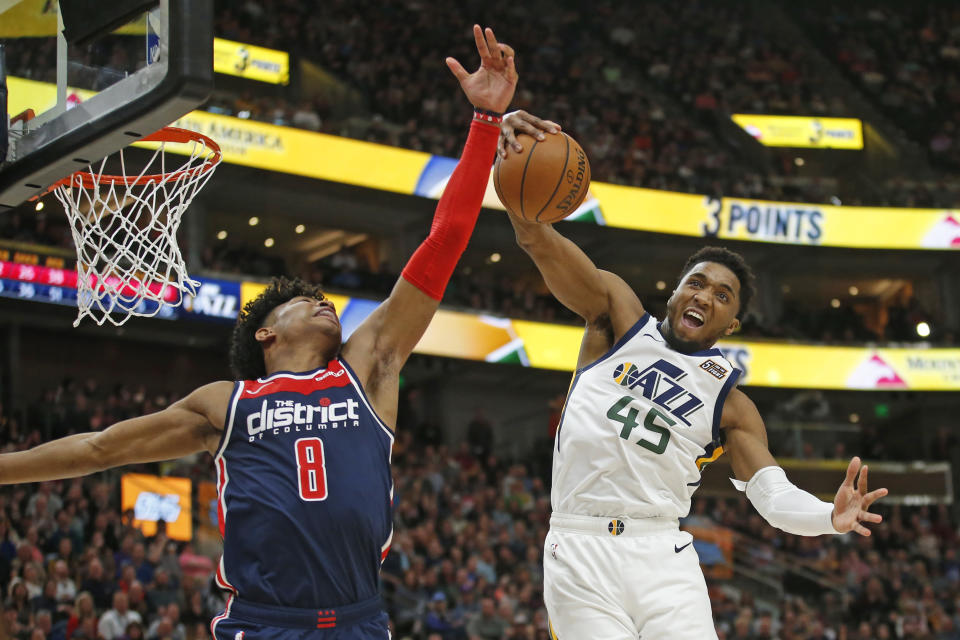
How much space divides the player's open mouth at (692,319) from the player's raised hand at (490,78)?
1.25 metres

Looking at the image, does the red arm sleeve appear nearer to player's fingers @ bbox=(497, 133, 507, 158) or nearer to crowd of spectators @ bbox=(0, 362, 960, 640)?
player's fingers @ bbox=(497, 133, 507, 158)

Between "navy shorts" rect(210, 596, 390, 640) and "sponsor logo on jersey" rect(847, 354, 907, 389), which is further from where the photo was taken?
"sponsor logo on jersey" rect(847, 354, 907, 389)

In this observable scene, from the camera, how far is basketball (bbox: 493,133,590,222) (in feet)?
14.8

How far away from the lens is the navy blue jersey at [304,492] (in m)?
3.45

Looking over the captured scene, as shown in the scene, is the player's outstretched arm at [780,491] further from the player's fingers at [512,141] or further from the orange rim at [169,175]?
the orange rim at [169,175]

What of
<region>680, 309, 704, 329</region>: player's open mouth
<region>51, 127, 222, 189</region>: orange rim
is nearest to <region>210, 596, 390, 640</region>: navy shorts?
<region>680, 309, 704, 329</region>: player's open mouth

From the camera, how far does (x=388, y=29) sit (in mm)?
24812

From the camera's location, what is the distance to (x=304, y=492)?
3520mm

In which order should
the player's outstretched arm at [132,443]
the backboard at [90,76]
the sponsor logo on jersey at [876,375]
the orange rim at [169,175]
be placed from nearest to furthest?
1. the player's outstretched arm at [132,443]
2. the backboard at [90,76]
3. the orange rim at [169,175]
4. the sponsor logo on jersey at [876,375]

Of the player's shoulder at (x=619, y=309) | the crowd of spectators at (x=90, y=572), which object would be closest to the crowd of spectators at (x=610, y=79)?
the crowd of spectators at (x=90, y=572)

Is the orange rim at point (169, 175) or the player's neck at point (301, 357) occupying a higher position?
the orange rim at point (169, 175)

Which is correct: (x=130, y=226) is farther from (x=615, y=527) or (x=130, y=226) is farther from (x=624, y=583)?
(x=624, y=583)

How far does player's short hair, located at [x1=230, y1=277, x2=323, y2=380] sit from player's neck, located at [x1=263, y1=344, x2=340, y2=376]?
14cm

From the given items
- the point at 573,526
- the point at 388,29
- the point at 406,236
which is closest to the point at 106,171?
the point at 573,526
